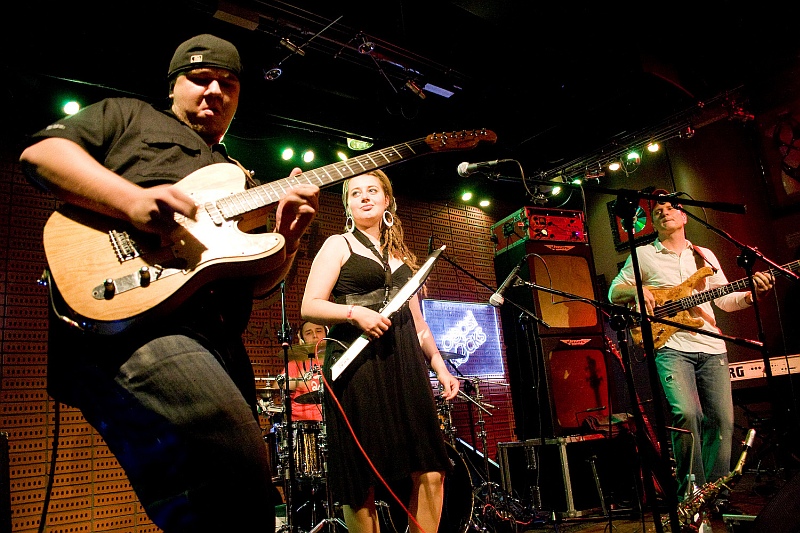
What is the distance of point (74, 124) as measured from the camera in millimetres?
1594

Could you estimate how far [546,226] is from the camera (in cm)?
704

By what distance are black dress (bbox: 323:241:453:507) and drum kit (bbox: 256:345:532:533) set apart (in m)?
1.38

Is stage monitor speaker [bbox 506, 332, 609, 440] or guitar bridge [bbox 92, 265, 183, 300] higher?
guitar bridge [bbox 92, 265, 183, 300]

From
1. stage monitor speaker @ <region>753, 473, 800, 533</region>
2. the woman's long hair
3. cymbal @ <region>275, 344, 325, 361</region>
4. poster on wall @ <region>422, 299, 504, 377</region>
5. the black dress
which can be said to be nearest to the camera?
stage monitor speaker @ <region>753, 473, 800, 533</region>

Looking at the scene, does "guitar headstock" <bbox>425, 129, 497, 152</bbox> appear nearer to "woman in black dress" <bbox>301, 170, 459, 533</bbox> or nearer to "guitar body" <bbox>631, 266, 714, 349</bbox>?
"woman in black dress" <bbox>301, 170, 459, 533</bbox>

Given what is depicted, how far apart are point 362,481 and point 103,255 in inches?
60.9

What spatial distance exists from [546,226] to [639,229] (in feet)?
6.89

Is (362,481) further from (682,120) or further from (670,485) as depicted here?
(682,120)

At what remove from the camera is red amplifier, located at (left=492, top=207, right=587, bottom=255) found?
6.98m

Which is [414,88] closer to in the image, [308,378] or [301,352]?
[301,352]

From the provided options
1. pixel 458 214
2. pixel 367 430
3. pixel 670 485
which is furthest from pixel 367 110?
pixel 670 485

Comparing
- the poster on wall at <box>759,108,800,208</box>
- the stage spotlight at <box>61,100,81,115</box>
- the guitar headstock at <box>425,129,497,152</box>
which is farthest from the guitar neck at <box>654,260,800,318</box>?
the stage spotlight at <box>61,100,81,115</box>

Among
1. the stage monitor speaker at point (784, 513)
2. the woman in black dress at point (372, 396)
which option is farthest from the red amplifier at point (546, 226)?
the stage monitor speaker at point (784, 513)

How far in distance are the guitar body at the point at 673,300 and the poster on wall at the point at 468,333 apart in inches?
123
